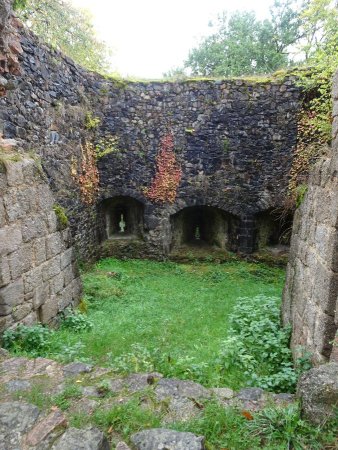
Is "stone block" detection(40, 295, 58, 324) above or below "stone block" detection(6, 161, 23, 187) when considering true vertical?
below

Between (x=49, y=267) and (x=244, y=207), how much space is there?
5.76 m

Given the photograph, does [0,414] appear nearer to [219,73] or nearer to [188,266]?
[188,266]

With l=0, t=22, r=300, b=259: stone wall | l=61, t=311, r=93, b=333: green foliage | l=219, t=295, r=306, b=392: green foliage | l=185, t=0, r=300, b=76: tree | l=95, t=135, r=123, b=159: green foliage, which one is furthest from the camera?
l=185, t=0, r=300, b=76: tree

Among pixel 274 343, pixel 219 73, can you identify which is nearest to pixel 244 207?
pixel 274 343

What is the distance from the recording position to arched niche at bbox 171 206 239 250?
9153 mm

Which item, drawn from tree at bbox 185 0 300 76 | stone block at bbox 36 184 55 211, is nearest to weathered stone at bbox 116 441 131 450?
stone block at bbox 36 184 55 211

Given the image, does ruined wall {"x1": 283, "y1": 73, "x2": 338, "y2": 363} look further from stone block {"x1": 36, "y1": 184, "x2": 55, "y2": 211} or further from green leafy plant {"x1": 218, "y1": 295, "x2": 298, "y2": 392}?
stone block {"x1": 36, "y1": 184, "x2": 55, "y2": 211}

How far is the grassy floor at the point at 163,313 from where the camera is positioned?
121 inches

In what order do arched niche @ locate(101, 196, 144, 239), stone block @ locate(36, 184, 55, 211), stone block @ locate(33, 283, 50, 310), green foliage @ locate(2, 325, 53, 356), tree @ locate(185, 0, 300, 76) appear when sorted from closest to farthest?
green foliage @ locate(2, 325, 53, 356) < stone block @ locate(33, 283, 50, 310) < stone block @ locate(36, 184, 55, 211) < arched niche @ locate(101, 196, 144, 239) < tree @ locate(185, 0, 300, 76)

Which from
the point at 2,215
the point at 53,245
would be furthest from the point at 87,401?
the point at 53,245

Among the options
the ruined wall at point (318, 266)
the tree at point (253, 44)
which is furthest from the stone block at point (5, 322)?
the tree at point (253, 44)

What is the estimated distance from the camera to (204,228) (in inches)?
401

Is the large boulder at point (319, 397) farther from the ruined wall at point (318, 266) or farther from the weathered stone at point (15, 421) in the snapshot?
the weathered stone at point (15, 421)

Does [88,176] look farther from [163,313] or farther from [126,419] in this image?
[126,419]
